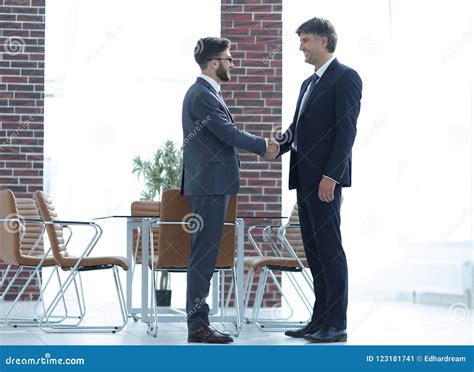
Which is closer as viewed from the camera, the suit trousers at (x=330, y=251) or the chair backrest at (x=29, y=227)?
the suit trousers at (x=330, y=251)

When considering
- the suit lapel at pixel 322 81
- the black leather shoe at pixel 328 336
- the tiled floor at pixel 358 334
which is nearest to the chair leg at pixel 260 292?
the tiled floor at pixel 358 334

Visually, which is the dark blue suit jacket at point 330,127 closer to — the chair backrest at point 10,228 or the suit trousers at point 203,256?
the suit trousers at point 203,256

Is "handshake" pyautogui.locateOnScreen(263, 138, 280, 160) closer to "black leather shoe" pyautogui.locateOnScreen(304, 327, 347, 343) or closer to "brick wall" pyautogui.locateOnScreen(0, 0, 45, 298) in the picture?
"black leather shoe" pyautogui.locateOnScreen(304, 327, 347, 343)

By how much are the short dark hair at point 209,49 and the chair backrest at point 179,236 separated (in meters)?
0.74

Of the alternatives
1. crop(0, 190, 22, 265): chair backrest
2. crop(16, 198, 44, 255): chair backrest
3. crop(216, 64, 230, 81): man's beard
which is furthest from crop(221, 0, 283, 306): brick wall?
crop(216, 64, 230, 81): man's beard

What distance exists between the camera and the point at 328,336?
5.03m

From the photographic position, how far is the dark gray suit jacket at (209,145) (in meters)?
5.08

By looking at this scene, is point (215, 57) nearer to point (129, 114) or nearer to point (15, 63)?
point (15, 63)

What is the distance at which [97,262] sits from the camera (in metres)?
5.69

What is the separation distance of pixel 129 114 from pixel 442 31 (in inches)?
120

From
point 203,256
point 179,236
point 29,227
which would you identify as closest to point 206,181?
point 203,256

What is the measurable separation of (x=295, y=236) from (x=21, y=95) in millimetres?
3000

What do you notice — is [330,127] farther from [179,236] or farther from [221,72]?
[179,236]
